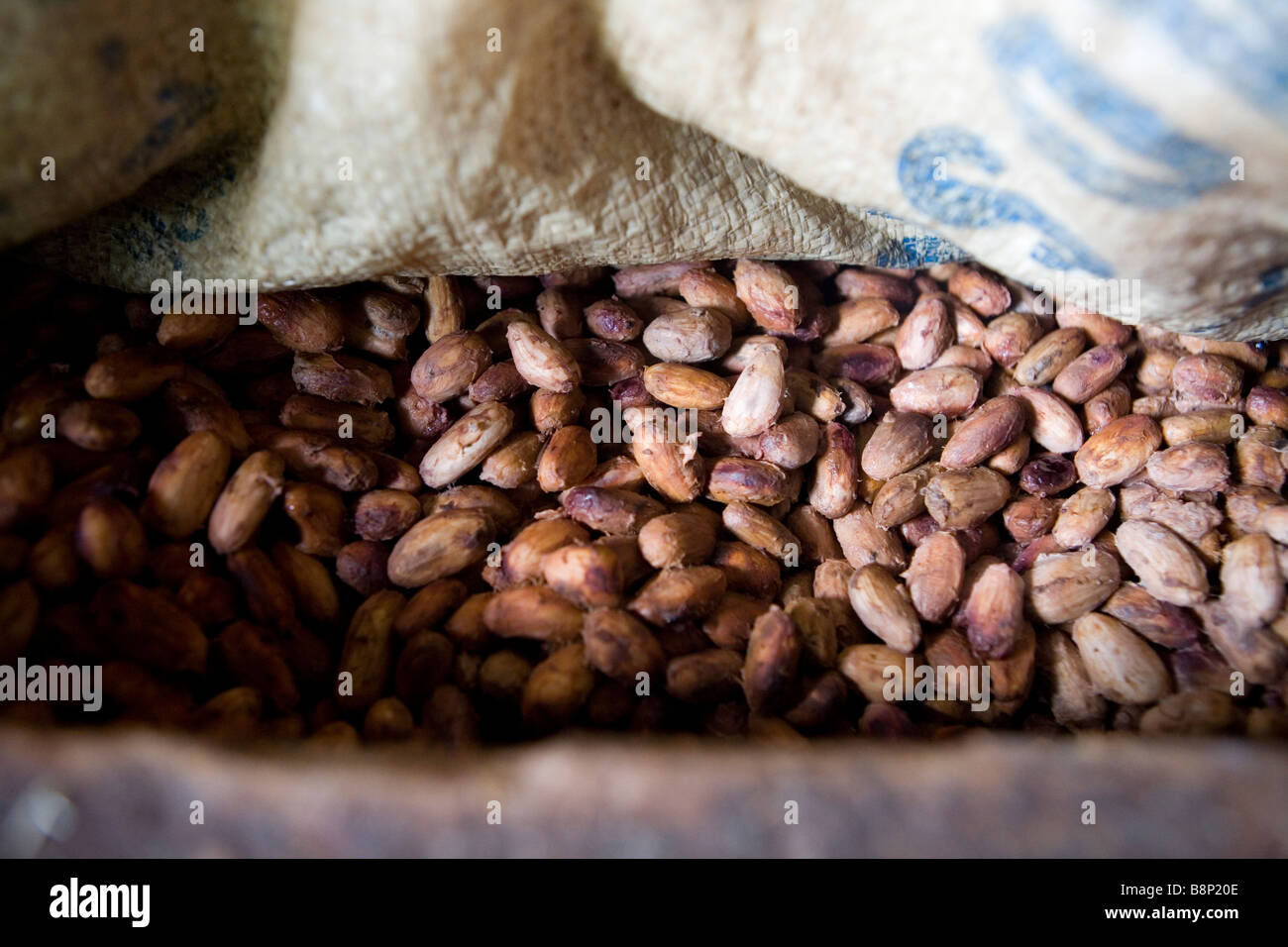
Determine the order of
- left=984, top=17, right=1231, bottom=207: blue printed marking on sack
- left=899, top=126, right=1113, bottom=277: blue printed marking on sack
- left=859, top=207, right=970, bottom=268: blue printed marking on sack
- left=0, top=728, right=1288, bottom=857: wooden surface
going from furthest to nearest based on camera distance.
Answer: left=859, top=207, right=970, bottom=268: blue printed marking on sack < left=899, top=126, right=1113, bottom=277: blue printed marking on sack < left=984, top=17, right=1231, bottom=207: blue printed marking on sack < left=0, top=728, right=1288, bottom=857: wooden surface

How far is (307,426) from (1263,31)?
39.7 inches

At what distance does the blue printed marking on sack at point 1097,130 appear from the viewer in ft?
2.41

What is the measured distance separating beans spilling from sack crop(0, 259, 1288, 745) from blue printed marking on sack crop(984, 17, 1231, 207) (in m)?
0.40

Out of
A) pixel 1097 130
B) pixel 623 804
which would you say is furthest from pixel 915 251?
pixel 623 804

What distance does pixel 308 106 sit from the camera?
84 cm

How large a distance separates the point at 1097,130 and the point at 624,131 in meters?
0.45

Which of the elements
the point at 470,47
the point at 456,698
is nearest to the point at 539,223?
the point at 470,47

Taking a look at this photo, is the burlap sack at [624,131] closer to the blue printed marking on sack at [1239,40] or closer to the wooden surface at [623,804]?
the blue printed marking on sack at [1239,40]

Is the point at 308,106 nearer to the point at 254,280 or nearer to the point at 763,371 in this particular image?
the point at 254,280

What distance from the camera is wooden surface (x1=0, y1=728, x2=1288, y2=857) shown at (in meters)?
0.60

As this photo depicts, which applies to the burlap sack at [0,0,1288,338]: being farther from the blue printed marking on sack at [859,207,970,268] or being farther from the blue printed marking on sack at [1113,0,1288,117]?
the blue printed marking on sack at [859,207,970,268]

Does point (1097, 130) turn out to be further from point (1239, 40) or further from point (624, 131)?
point (624, 131)

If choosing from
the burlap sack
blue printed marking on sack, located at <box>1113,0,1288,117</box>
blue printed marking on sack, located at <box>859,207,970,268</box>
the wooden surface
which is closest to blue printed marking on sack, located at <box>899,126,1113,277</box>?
the burlap sack
